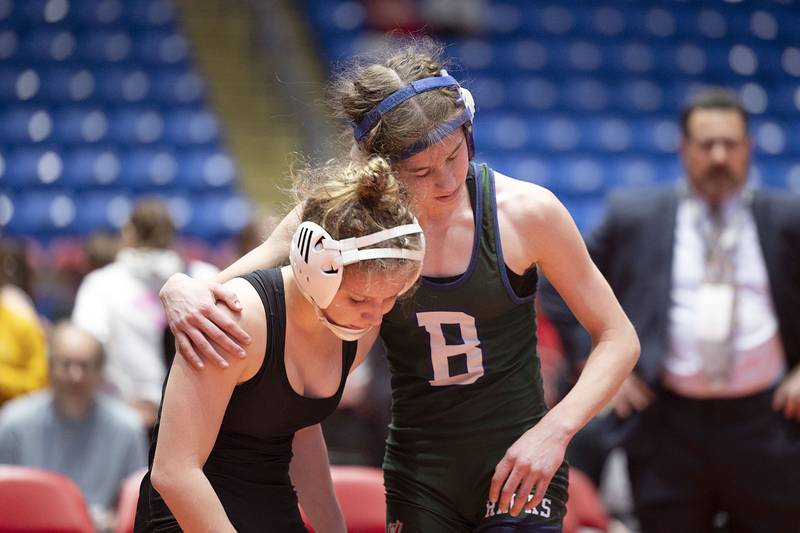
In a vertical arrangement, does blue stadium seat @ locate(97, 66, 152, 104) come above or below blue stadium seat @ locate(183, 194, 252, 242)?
above

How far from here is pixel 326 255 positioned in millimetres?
2016

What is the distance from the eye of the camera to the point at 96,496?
4.50 m

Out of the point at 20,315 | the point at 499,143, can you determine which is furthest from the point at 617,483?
the point at 499,143

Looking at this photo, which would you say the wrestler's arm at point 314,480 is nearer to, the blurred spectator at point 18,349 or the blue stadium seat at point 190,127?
the blurred spectator at point 18,349

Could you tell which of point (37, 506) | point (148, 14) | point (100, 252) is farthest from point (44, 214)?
point (37, 506)

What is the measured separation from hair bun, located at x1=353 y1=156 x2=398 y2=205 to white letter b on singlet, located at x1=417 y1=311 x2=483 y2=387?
0.39m

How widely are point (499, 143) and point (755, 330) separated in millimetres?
7321

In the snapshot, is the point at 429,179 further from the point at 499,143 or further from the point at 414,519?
the point at 499,143

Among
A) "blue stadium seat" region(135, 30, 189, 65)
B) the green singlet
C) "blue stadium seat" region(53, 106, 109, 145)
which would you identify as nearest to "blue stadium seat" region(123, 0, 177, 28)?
"blue stadium seat" region(135, 30, 189, 65)

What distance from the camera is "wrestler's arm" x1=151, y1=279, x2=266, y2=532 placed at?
6.52ft

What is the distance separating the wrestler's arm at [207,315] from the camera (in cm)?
201

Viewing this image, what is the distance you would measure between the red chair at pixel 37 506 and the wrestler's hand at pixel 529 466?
1495 millimetres

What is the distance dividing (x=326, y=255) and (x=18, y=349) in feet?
11.8

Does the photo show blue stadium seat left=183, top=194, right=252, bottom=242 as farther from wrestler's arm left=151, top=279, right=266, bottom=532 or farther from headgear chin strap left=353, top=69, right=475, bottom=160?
wrestler's arm left=151, top=279, right=266, bottom=532
